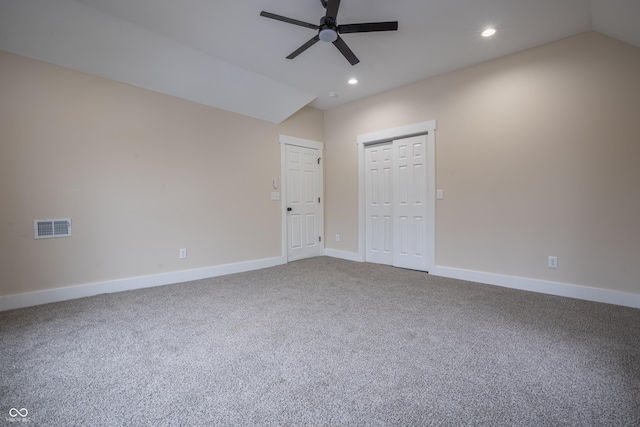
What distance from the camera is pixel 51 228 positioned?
273cm

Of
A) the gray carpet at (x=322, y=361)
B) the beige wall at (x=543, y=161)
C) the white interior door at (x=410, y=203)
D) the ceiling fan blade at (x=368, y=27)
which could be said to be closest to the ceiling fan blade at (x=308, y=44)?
the ceiling fan blade at (x=368, y=27)

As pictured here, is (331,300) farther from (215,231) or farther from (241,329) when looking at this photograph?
(215,231)

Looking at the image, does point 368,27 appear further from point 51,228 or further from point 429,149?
point 51,228

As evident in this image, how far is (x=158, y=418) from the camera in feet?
4.09

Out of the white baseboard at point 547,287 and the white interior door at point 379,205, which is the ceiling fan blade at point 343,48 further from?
the white baseboard at point 547,287

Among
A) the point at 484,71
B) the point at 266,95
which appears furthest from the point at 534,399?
the point at 266,95

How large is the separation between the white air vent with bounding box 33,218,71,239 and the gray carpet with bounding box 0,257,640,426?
2.39 feet

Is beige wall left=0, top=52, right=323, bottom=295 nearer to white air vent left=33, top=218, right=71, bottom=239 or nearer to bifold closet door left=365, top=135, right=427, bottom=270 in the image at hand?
white air vent left=33, top=218, right=71, bottom=239

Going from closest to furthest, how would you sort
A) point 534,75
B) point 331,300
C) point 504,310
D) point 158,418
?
point 158,418, point 504,310, point 331,300, point 534,75

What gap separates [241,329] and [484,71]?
4.11 metres

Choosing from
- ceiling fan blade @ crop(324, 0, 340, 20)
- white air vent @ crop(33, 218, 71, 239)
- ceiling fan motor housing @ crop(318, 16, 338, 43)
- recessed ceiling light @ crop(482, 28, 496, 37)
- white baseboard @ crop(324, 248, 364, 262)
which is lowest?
white baseboard @ crop(324, 248, 364, 262)

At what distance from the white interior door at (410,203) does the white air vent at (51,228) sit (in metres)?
4.22

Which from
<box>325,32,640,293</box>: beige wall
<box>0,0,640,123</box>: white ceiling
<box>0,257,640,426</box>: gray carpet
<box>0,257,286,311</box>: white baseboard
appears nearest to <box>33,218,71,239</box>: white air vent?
<box>0,257,286,311</box>: white baseboard

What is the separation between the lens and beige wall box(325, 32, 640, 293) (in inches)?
103
